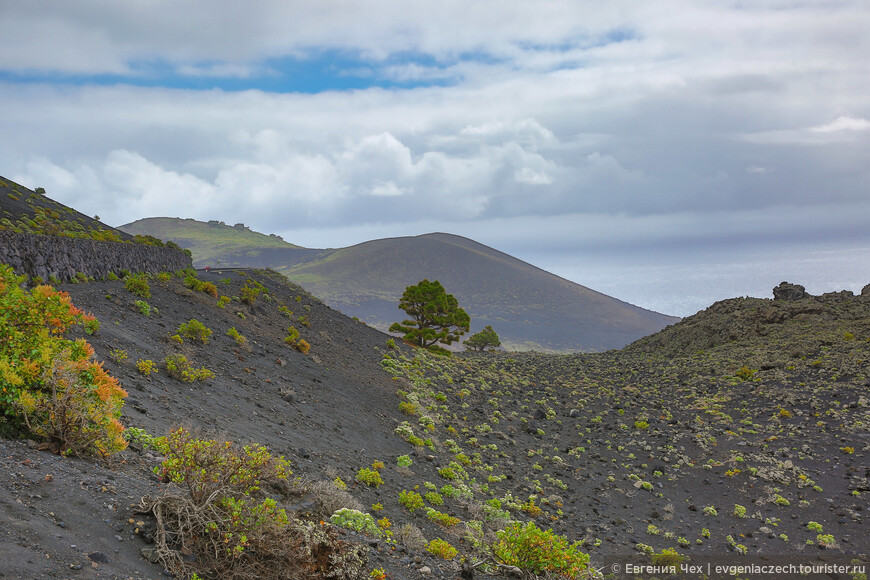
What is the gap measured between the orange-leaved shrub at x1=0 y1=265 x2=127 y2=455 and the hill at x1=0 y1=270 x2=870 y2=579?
392 mm

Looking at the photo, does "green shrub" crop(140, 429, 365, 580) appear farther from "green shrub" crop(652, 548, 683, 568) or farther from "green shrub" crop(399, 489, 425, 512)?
"green shrub" crop(652, 548, 683, 568)

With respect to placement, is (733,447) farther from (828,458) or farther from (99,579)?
(99,579)

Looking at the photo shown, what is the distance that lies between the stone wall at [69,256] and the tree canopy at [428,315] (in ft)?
79.9

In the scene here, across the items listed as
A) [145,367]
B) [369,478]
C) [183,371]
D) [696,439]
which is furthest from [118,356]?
[696,439]

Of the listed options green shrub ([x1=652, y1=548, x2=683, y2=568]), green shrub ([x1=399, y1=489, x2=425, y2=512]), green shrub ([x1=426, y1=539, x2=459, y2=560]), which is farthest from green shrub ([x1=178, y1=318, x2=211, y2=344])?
green shrub ([x1=652, y1=548, x2=683, y2=568])

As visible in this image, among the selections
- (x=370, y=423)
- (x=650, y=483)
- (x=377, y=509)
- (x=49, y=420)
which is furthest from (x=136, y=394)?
(x=650, y=483)

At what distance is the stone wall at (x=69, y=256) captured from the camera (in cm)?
2135

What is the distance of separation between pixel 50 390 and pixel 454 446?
15488 millimetres

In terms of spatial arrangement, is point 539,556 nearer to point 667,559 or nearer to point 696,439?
point 667,559

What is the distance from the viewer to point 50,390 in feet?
23.7

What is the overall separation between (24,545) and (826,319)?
51236mm

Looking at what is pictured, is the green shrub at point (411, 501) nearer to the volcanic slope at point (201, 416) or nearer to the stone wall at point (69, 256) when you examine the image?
the volcanic slope at point (201, 416)

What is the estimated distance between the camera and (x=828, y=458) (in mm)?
20906

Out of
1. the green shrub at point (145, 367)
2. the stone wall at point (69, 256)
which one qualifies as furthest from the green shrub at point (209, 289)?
the green shrub at point (145, 367)
